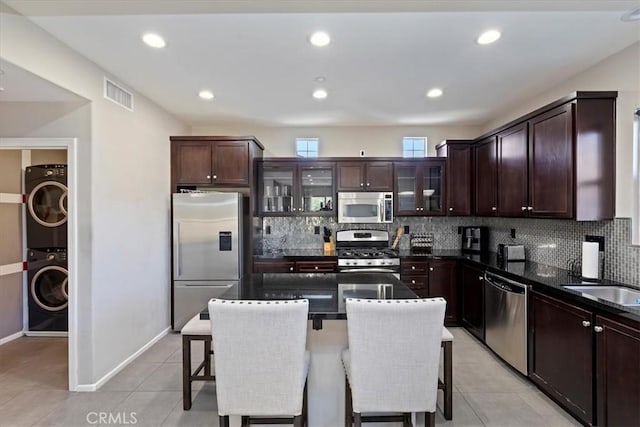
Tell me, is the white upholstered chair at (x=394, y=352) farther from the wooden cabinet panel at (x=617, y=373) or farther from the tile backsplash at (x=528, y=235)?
the tile backsplash at (x=528, y=235)

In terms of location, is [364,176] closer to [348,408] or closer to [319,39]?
[319,39]

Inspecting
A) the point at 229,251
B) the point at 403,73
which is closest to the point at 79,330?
the point at 229,251

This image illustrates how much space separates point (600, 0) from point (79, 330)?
4.36m

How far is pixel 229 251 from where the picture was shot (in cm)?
419

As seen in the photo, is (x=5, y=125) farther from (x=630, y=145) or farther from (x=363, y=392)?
(x=630, y=145)

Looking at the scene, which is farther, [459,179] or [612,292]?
[459,179]

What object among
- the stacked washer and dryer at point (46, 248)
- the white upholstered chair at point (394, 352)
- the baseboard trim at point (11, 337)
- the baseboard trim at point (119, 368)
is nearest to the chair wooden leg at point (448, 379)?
the white upholstered chair at point (394, 352)

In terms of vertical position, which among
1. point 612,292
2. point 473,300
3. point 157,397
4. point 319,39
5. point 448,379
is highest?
point 319,39

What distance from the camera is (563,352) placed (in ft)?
8.08

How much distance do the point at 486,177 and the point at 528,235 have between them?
838 millimetres

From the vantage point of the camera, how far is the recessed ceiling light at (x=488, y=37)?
2.43 m

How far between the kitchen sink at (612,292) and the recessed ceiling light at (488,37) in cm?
196

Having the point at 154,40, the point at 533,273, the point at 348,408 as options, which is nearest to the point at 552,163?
the point at 533,273

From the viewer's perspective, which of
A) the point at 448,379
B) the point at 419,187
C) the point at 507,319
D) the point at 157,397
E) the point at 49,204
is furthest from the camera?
the point at 419,187
